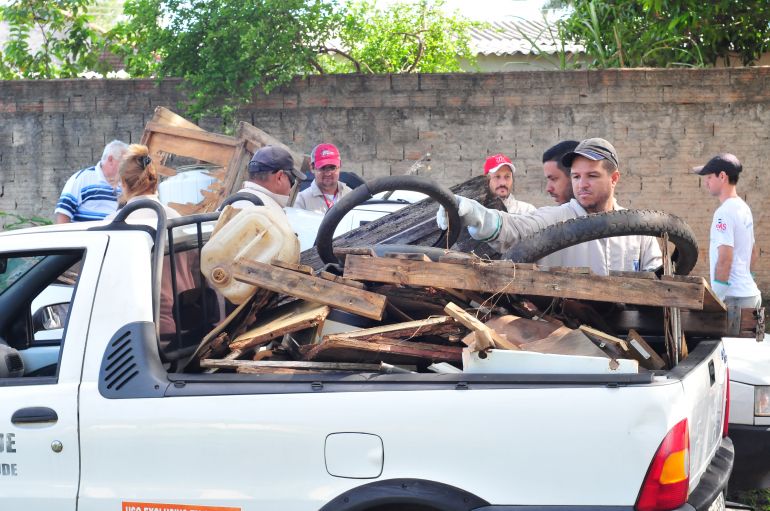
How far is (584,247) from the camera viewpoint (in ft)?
14.7

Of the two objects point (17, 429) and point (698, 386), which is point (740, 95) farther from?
point (17, 429)

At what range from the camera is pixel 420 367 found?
11.7ft

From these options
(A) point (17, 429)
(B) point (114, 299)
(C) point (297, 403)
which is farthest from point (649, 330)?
(A) point (17, 429)

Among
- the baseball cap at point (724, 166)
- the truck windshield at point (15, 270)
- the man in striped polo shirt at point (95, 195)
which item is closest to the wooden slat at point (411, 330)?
the truck windshield at point (15, 270)

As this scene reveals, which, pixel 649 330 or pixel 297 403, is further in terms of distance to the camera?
pixel 649 330

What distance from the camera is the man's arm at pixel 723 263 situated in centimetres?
659

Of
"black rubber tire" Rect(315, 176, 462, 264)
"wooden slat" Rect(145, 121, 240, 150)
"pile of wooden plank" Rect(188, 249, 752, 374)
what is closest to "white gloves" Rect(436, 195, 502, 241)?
"black rubber tire" Rect(315, 176, 462, 264)

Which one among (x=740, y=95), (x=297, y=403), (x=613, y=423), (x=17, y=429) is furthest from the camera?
(x=740, y=95)

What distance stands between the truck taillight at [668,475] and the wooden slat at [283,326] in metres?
1.26

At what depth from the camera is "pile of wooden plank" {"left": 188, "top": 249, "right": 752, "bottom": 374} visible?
3.38 meters

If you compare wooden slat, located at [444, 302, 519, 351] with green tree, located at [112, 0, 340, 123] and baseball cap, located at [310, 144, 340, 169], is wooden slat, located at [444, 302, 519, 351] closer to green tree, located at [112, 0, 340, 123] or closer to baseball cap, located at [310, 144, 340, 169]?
baseball cap, located at [310, 144, 340, 169]

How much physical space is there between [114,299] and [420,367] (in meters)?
1.15

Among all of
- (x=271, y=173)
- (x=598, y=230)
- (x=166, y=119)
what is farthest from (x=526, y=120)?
(x=598, y=230)

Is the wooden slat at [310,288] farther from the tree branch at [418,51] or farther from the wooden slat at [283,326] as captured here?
the tree branch at [418,51]
